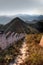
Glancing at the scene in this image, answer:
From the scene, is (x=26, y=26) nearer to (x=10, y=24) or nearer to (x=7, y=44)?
(x=10, y=24)

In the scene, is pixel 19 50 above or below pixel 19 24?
below

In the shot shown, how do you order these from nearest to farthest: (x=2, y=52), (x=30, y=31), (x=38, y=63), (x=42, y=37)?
(x=38, y=63) → (x=2, y=52) → (x=30, y=31) → (x=42, y=37)

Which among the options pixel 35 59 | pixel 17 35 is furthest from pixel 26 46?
pixel 35 59

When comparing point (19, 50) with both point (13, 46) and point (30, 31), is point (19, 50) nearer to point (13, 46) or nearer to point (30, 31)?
point (13, 46)

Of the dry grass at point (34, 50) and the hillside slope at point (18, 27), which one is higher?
the hillside slope at point (18, 27)

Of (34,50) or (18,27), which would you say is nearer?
(34,50)

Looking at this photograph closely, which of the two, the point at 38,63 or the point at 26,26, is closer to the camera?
the point at 38,63

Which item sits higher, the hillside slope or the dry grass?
the hillside slope

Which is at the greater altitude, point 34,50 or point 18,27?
point 18,27

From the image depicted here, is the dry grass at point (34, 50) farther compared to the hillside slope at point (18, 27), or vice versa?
the hillside slope at point (18, 27)

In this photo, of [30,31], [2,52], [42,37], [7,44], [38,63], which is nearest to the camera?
[38,63]

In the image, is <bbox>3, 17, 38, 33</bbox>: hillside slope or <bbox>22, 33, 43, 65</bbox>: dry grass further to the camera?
<bbox>3, 17, 38, 33</bbox>: hillside slope
